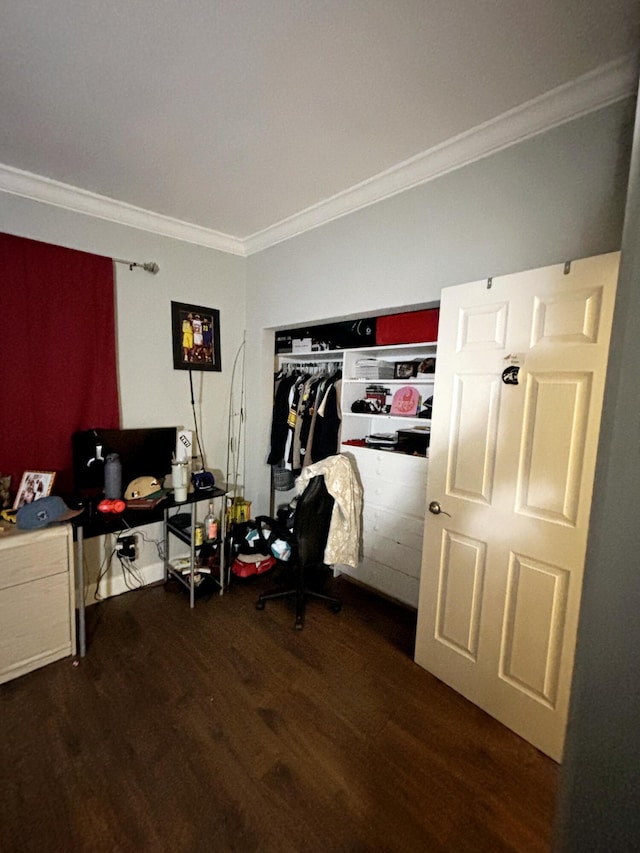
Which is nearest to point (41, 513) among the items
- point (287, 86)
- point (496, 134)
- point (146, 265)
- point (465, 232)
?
point (146, 265)

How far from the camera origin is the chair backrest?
2.25 meters

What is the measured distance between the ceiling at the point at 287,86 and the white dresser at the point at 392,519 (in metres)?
1.66

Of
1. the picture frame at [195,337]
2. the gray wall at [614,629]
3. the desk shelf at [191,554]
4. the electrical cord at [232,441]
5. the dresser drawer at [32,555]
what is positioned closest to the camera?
the gray wall at [614,629]

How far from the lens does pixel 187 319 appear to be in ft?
9.45

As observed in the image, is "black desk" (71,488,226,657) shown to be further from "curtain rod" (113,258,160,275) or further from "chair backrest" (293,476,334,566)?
"curtain rod" (113,258,160,275)

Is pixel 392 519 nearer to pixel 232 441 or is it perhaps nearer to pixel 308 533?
pixel 308 533

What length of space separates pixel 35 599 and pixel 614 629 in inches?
96.0

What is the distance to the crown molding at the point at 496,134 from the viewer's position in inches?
54.8

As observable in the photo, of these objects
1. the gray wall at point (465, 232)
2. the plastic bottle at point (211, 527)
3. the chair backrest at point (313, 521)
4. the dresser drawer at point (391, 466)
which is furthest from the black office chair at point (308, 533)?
the gray wall at point (465, 232)

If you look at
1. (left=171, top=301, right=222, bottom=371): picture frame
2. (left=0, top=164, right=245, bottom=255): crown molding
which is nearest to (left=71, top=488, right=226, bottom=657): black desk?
(left=171, top=301, right=222, bottom=371): picture frame

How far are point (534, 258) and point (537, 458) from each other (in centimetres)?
89

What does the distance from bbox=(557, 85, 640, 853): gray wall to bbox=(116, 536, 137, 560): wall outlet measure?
2816mm

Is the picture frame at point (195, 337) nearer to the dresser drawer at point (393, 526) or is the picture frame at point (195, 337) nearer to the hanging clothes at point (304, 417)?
the hanging clothes at point (304, 417)

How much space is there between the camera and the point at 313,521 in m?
2.30
